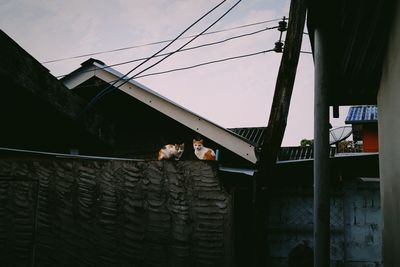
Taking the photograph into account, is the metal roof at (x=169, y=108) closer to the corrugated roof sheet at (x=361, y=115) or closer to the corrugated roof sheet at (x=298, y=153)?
the corrugated roof sheet at (x=298, y=153)

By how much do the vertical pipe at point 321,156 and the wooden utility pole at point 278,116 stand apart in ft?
4.28

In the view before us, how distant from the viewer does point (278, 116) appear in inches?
195

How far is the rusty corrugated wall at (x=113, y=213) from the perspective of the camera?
18.9ft

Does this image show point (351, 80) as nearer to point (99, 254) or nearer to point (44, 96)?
point (44, 96)

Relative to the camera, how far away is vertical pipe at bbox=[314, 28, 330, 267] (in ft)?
10.8

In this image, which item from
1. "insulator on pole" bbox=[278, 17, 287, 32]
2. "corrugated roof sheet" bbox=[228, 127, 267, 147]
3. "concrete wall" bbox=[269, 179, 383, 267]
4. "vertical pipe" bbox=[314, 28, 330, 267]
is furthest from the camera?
"corrugated roof sheet" bbox=[228, 127, 267, 147]

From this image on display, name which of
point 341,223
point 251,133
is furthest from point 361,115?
point 341,223

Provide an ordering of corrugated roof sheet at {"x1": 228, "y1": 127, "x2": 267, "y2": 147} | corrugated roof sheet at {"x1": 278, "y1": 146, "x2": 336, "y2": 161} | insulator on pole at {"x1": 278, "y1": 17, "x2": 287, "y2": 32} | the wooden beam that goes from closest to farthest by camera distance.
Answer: the wooden beam → insulator on pole at {"x1": 278, "y1": 17, "x2": 287, "y2": 32} → corrugated roof sheet at {"x1": 228, "y1": 127, "x2": 267, "y2": 147} → corrugated roof sheet at {"x1": 278, "y1": 146, "x2": 336, "y2": 161}

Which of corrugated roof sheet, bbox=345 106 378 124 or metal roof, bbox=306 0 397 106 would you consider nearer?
metal roof, bbox=306 0 397 106

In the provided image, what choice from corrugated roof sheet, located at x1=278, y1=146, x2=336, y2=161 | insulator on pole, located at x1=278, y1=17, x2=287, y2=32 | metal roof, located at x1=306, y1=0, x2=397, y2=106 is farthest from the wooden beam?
corrugated roof sheet, located at x1=278, y1=146, x2=336, y2=161

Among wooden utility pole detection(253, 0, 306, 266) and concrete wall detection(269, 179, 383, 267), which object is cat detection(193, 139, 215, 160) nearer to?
concrete wall detection(269, 179, 383, 267)

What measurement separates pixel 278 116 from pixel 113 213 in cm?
323

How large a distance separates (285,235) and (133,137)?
5133 mm

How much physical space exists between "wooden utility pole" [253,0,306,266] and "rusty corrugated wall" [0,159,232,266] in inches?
21.0
